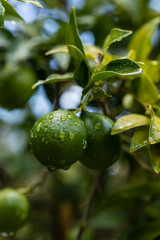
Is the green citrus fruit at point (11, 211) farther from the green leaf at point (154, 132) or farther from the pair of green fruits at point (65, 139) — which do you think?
the green leaf at point (154, 132)

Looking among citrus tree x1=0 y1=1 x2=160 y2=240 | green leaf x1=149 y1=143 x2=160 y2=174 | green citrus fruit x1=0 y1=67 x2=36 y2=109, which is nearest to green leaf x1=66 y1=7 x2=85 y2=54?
citrus tree x1=0 y1=1 x2=160 y2=240

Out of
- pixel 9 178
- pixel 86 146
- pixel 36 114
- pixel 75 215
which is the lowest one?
pixel 75 215

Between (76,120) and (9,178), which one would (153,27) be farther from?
(9,178)

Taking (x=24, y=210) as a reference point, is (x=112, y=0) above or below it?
above

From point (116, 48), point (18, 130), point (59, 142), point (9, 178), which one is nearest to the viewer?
point (59, 142)

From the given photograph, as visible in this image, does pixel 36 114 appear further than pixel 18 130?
No

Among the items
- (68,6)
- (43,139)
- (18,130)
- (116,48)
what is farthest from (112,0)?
(43,139)

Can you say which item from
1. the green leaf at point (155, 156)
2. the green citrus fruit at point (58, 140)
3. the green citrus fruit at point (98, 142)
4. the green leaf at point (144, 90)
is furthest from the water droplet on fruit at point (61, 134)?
the green leaf at point (144, 90)
